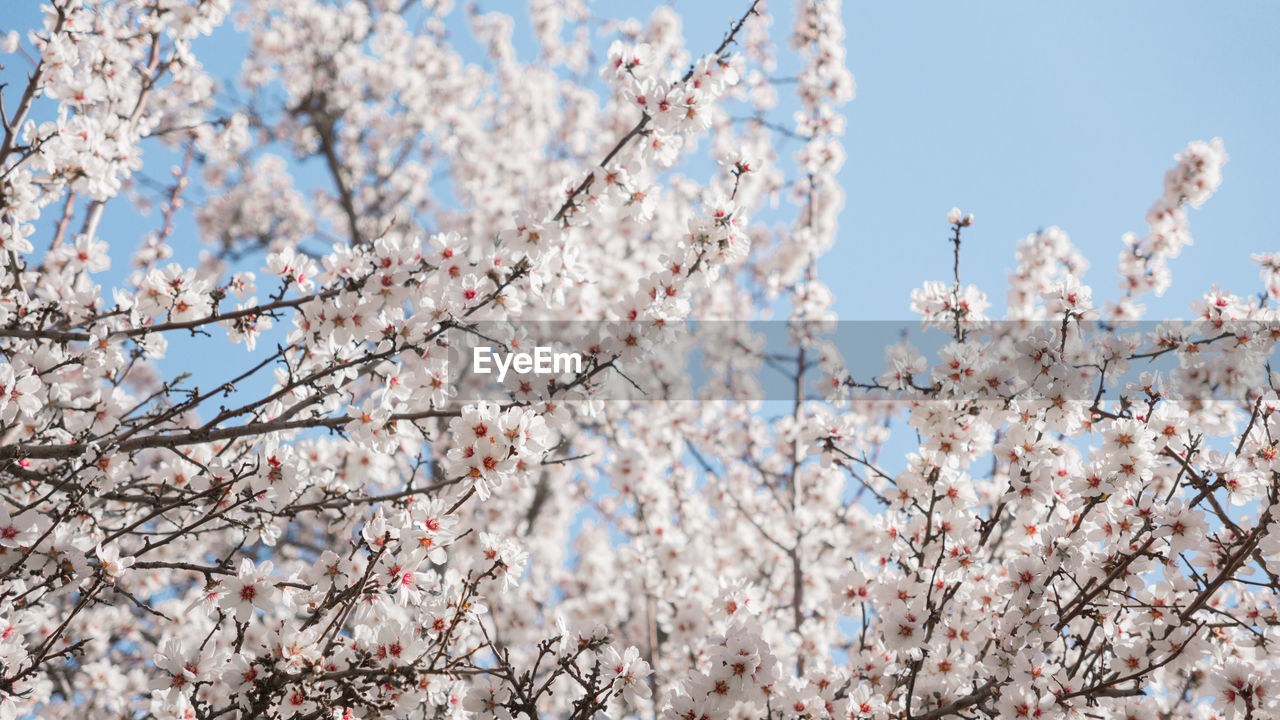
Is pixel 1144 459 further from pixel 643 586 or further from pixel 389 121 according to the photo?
pixel 389 121

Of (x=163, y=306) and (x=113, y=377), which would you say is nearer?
(x=163, y=306)

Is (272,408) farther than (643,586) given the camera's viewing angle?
No

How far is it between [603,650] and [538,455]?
877 mm

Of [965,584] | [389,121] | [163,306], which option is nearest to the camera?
[163,306]

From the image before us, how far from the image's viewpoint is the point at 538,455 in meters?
2.38

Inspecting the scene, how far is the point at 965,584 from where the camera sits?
11.2 ft

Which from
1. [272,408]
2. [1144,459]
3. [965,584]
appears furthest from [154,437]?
[1144,459]

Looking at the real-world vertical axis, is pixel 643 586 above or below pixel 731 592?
below

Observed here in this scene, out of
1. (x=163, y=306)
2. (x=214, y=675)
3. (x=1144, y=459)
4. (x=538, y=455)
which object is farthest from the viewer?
(x=163, y=306)

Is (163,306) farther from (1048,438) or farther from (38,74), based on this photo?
(1048,438)

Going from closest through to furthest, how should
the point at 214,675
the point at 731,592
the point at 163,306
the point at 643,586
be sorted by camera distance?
the point at 214,675 < the point at 163,306 < the point at 731,592 < the point at 643,586

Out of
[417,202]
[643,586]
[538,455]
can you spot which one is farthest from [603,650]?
[417,202]

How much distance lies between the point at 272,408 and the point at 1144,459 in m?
3.69

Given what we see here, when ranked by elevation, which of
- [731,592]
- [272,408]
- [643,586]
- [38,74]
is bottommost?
[643,586]
